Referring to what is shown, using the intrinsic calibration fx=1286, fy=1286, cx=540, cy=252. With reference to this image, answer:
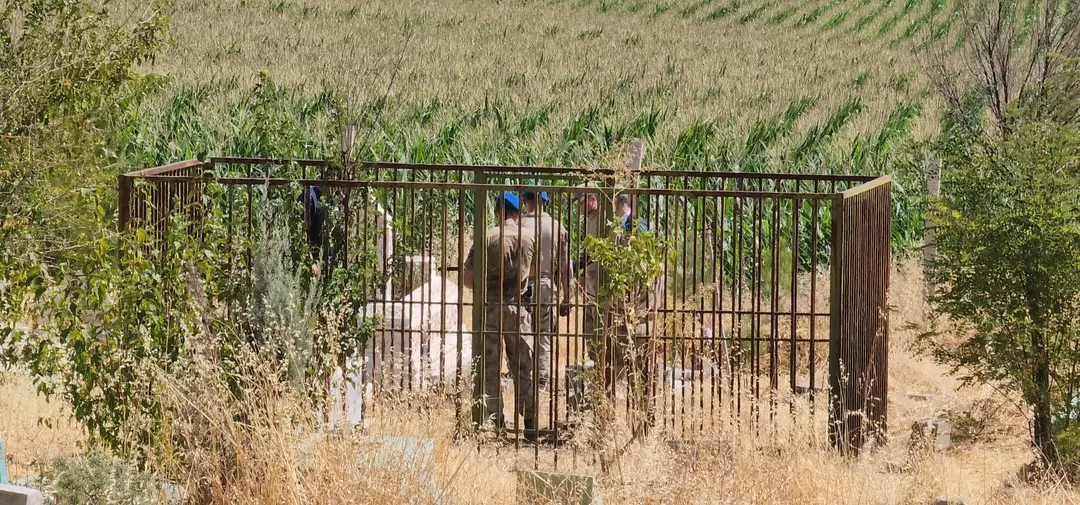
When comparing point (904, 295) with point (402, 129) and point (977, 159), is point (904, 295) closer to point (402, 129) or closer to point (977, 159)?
point (977, 159)

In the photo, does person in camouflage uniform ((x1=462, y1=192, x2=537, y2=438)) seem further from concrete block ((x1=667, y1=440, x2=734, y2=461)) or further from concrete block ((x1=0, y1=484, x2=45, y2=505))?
concrete block ((x1=0, y1=484, x2=45, y2=505))

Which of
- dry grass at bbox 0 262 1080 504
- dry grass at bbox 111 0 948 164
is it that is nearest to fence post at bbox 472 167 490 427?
dry grass at bbox 0 262 1080 504

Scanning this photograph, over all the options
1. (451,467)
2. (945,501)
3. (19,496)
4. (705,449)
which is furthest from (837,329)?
(19,496)

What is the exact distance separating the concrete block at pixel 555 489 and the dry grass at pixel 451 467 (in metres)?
0.19

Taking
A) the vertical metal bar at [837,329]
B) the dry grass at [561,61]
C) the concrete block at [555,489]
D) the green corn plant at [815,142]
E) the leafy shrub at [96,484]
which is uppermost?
the dry grass at [561,61]

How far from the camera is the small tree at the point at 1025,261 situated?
23.2 feet

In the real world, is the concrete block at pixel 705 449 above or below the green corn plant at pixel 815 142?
below

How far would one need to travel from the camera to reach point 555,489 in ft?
18.7

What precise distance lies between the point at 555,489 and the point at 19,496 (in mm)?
2205

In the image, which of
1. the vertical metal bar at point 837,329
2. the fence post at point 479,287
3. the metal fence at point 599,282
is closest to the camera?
the metal fence at point 599,282

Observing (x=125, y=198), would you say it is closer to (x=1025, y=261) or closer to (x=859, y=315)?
(x=859, y=315)

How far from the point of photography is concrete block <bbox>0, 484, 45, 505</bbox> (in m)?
4.91

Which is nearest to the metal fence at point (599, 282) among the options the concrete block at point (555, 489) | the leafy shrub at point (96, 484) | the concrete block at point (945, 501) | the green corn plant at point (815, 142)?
the concrete block at point (945, 501)

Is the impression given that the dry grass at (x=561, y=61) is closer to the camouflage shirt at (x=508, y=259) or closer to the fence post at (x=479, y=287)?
the camouflage shirt at (x=508, y=259)
